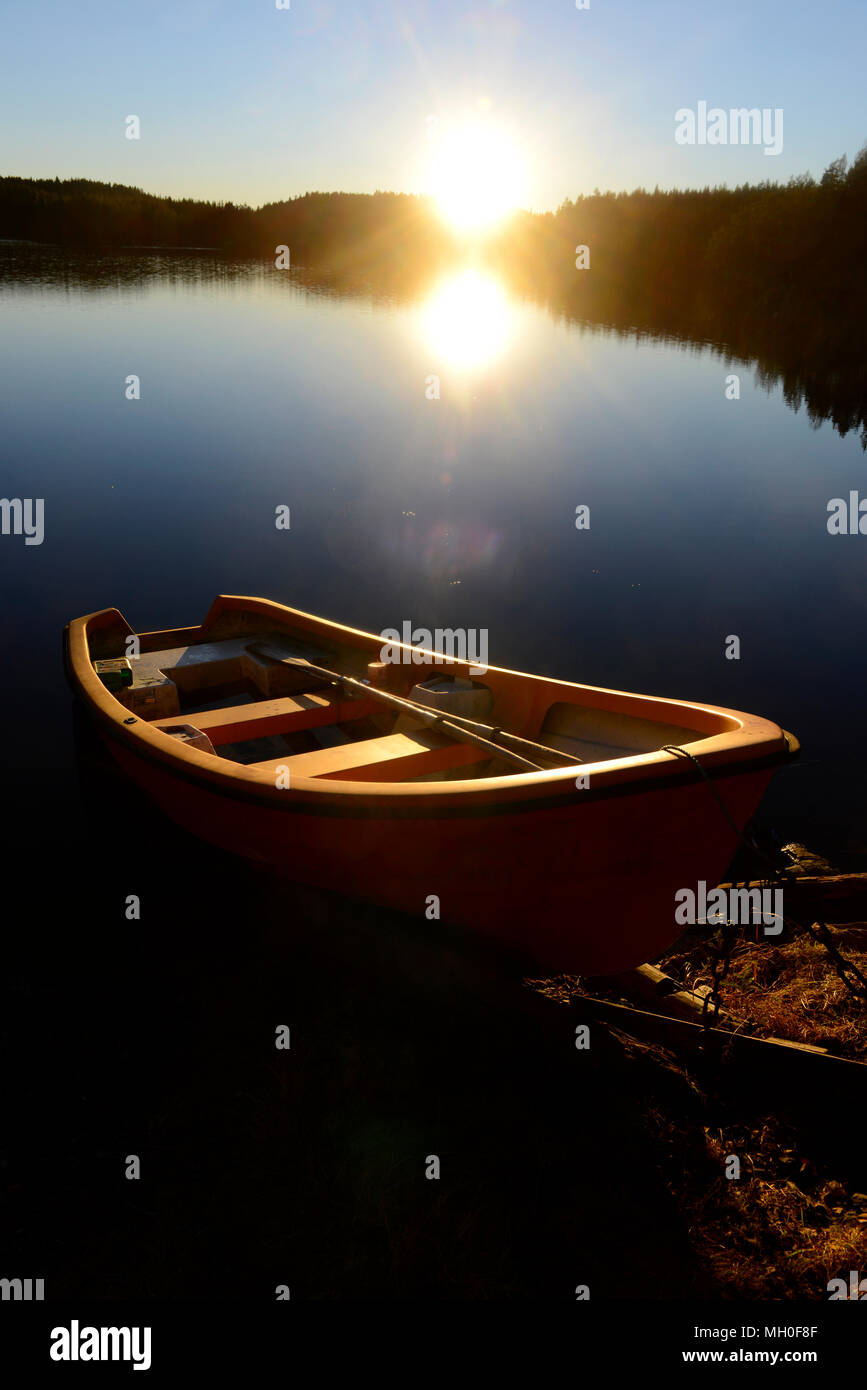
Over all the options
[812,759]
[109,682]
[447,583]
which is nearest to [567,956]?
[109,682]

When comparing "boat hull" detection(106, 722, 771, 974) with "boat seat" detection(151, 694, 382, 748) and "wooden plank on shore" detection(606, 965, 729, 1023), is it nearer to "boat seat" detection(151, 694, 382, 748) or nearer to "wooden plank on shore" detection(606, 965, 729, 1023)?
"wooden plank on shore" detection(606, 965, 729, 1023)

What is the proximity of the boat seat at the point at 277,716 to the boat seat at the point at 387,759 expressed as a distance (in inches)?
35.8

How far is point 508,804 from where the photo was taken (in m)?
3.93

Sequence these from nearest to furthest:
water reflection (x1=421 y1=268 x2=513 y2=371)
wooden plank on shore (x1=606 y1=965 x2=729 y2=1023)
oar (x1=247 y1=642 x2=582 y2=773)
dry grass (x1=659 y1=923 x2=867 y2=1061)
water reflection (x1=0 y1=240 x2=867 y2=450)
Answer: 1. wooden plank on shore (x1=606 y1=965 x2=729 y2=1023)
2. dry grass (x1=659 y1=923 x2=867 y2=1061)
3. oar (x1=247 y1=642 x2=582 y2=773)
4. water reflection (x1=0 y1=240 x2=867 y2=450)
5. water reflection (x1=421 y1=268 x2=513 y2=371)

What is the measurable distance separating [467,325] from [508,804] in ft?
205

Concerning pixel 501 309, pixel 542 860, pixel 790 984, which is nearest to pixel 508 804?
pixel 542 860

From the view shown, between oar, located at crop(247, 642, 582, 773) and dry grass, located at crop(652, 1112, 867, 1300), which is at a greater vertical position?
oar, located at crop(247, 642, 582, 773)

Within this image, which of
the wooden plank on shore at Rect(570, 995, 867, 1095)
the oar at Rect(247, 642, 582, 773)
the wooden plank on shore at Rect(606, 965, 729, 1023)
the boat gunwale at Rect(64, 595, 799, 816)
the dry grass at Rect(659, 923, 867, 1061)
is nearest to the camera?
the wooden plank on shore at Rect(570, 995, 867, 1095)

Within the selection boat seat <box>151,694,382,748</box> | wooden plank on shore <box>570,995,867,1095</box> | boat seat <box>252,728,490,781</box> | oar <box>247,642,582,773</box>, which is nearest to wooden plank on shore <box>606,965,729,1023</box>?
wooden plank on shore <box>570,995,867,1095</box>

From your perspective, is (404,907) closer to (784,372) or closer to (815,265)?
(784,372)

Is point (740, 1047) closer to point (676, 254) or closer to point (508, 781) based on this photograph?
point (508, 781)

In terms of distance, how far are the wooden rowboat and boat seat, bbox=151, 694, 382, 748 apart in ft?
0.09

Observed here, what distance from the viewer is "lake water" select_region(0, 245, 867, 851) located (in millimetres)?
11461

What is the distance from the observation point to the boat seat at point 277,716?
237 inches
